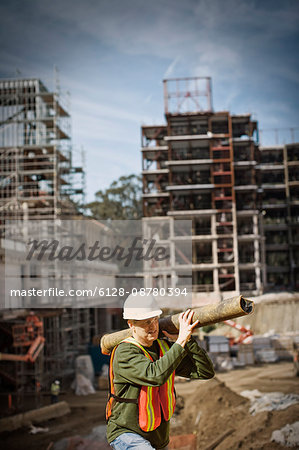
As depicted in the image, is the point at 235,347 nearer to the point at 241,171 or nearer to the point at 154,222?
the point at 154,222

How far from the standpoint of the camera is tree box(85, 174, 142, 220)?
5012 centimetres

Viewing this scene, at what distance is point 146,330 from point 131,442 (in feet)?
2.44

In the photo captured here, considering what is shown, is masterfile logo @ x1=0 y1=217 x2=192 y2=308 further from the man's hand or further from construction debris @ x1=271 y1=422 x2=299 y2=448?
the man's hand

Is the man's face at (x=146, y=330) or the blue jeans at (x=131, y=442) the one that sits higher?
the man's face at (x=146, y=330)

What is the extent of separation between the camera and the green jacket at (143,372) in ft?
9.76

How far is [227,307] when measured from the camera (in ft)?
9.43

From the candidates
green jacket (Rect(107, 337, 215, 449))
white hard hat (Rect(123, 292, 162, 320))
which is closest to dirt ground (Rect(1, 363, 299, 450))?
green jacket (Rect(107, 337, 215, 449))

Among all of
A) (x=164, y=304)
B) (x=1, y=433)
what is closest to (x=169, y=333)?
(x=1, y=433)

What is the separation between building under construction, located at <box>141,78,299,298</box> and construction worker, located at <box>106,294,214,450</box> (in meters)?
30.6

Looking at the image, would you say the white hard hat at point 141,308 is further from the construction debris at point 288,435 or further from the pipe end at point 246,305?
the construction debris at point 288,435

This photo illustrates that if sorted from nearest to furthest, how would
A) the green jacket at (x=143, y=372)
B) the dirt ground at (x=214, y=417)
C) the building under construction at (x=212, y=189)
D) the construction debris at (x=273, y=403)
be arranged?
the green jacket at (x=143, y=372), the dirt ground at (x=214, y=417), the construction debris at (x=273, y=403), the building under construction at (x=212, y=189)

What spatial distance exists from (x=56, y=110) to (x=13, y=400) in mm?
19789

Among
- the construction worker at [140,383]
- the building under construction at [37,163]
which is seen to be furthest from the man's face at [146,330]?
the building under construction at [37,163]

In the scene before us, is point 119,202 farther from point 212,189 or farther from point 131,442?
point 131,442
